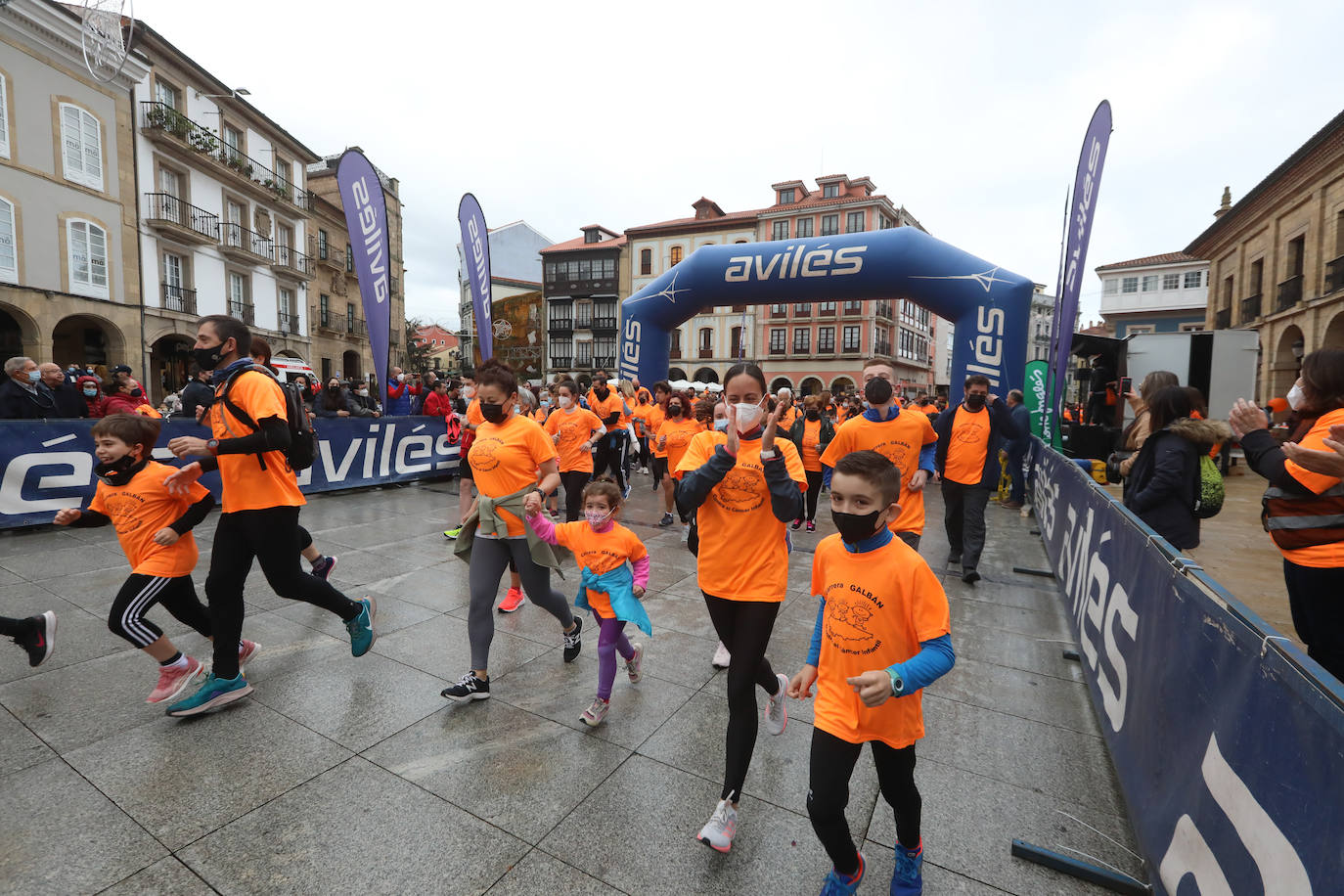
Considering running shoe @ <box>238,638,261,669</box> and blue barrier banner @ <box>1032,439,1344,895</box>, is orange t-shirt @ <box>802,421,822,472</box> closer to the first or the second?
blue barrier banner @ <box>1032,439,1344,895</box>

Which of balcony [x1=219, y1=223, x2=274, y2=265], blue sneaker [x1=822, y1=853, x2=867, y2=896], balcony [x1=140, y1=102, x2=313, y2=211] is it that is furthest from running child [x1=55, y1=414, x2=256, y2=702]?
balcony [x1=219, y1=223, x2=274, y2=265]

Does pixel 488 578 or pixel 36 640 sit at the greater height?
pixel 488 578

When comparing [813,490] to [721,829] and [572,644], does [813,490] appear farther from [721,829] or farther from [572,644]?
[721,829]

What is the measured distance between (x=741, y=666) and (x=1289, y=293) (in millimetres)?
27214

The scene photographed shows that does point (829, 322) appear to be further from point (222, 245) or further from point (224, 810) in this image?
point (224, 810)

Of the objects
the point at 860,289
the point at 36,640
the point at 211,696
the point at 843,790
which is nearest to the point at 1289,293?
the point at 860,289

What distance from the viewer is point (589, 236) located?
5084 cm

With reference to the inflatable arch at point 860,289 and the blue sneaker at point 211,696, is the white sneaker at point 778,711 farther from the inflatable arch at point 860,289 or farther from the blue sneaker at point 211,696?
the inflatable arch at point 860,289

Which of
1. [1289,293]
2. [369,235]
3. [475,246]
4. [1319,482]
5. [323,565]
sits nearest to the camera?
[1319,482]

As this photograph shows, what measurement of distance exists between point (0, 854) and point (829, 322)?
4500cm

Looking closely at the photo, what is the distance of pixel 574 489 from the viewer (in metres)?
6.83

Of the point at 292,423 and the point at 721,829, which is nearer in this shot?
the point at 721,829

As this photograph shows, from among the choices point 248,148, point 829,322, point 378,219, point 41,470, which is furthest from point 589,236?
point 41,470

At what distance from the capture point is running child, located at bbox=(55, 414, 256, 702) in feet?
10.3
